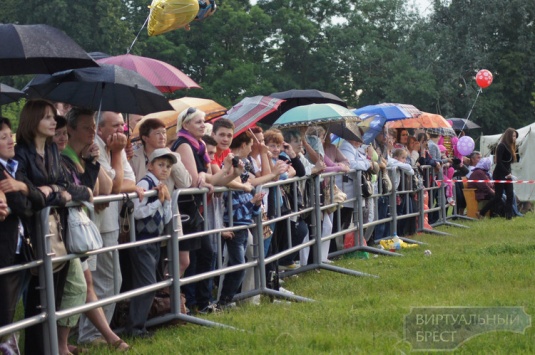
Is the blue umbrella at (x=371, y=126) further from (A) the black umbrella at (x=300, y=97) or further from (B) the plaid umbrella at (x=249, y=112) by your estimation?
(B) the plaid umbrella at (x=249, y=112)

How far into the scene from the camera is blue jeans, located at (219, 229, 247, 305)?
992 centimetres

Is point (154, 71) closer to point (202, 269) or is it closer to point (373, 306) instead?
point (202, 269)

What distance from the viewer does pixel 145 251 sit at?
8.45 meters

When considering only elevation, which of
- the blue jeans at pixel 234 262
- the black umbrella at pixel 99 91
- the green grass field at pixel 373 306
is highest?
the black umbrella at pixel 99 91

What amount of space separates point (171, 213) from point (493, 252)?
637 cm

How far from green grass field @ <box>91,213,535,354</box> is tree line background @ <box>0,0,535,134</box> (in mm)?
41071

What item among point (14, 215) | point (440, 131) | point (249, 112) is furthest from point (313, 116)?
point (440, 131)

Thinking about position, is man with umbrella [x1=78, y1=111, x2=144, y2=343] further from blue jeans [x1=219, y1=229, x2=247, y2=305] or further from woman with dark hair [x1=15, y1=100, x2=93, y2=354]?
blue jeans [x1=219, y1=229, x2=247, y2=305]

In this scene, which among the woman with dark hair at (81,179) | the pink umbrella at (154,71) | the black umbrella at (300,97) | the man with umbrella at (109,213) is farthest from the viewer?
the black umbrella at (300,97)

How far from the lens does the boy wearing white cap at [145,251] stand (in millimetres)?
8414

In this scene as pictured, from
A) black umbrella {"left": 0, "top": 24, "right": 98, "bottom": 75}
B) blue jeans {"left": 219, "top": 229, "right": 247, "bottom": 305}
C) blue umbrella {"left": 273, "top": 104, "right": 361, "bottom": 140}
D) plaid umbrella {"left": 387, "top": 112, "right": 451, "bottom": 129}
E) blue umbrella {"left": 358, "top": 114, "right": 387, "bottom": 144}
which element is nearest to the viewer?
black umbrella {"left": 0, "top": 24, "right": 98, "bottom": 75}

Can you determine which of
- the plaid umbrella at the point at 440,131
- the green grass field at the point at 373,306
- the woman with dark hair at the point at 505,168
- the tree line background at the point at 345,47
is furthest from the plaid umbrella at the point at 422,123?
the tree line background at the point at 345,47

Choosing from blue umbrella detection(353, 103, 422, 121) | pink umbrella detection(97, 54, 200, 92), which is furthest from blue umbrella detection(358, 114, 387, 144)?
pink umbrella detection(97, 54, 200, 92)

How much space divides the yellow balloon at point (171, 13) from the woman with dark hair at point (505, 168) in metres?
12.0
